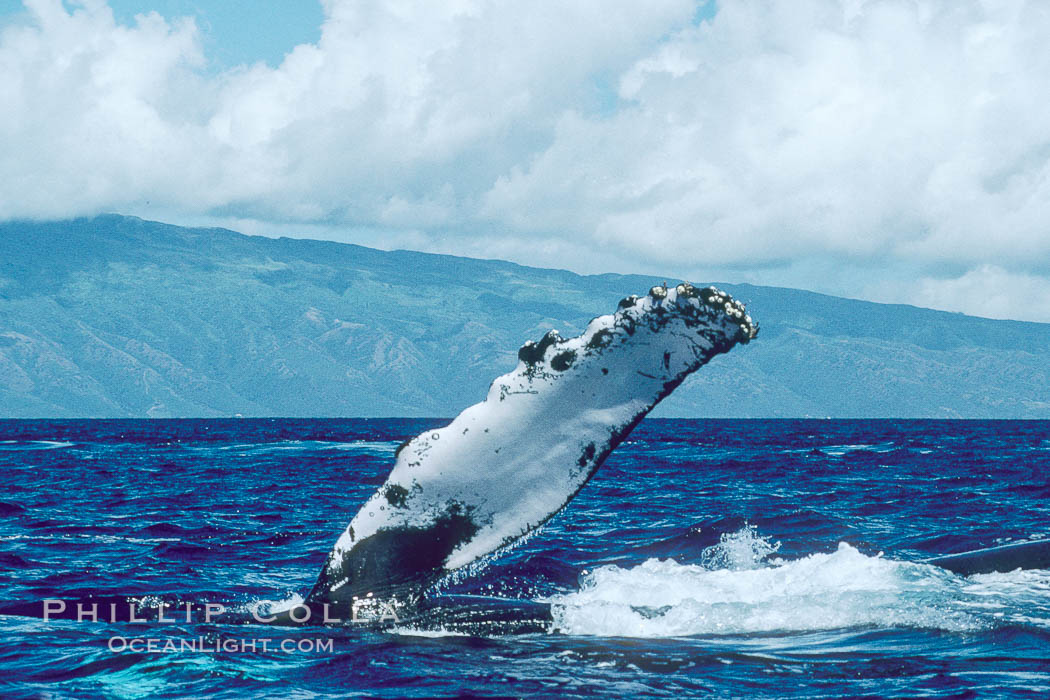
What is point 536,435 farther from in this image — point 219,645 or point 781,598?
point 781,598

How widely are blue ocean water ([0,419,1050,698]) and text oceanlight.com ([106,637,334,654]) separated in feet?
0.09

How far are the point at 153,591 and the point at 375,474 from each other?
65.5 feet

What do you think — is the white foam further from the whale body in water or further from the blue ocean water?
the whale body in water

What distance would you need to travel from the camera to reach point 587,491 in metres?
22.2

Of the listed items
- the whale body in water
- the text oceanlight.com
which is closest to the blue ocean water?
the text oceanlight.com

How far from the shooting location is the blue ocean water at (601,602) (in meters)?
6.34

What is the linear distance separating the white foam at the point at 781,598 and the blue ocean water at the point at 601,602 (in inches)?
1.2

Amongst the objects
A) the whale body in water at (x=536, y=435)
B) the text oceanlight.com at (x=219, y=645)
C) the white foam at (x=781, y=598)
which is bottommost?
the white foam at (x=781, y=598)

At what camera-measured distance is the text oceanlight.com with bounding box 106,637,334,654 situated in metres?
6.89

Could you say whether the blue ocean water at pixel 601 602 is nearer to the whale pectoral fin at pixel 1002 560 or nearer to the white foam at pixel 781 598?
the white foam at pixel 781 598

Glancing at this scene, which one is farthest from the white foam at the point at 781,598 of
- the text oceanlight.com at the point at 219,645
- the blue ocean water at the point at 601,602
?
the text oceanlight.com at the point at 219,645

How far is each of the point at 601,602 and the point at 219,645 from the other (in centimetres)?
270

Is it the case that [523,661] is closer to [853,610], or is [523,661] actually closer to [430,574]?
[430,574]

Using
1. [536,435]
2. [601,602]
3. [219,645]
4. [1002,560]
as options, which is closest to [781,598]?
[601,602]
